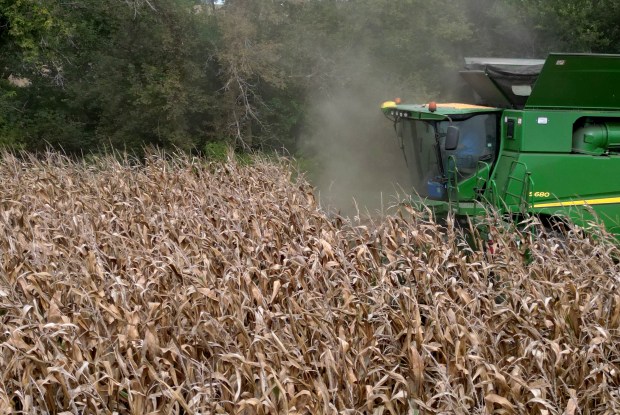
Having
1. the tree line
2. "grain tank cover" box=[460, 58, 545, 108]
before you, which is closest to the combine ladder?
"grain tank cover" box=[460, 58, 545, 108]

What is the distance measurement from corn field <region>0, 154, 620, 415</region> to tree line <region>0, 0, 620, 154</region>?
9828 mm

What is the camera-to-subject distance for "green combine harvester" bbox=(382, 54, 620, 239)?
6680mm

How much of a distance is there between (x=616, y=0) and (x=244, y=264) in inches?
565

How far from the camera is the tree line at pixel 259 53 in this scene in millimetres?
15086

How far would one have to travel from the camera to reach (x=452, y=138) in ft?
22.4

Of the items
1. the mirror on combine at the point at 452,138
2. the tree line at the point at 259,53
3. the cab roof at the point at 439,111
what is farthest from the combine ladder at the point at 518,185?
the tree line at the point at 259,53

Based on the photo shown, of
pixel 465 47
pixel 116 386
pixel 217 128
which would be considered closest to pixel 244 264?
pixel 116 386

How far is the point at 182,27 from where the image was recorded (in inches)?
603

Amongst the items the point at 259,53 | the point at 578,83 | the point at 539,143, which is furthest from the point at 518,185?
the point at 259,53

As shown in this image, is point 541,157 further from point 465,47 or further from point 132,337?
point 465,47

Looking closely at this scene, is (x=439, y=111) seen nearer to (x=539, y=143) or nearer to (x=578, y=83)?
(x=539, y=143)

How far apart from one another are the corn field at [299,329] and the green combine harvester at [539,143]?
55.4 inches

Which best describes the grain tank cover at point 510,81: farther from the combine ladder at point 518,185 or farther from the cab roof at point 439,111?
the combine ladder at point 518,185

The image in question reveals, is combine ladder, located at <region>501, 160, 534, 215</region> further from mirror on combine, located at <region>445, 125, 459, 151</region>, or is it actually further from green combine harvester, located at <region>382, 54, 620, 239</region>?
mirror on combine, located at <region>445, 125, 459, 151</region>
